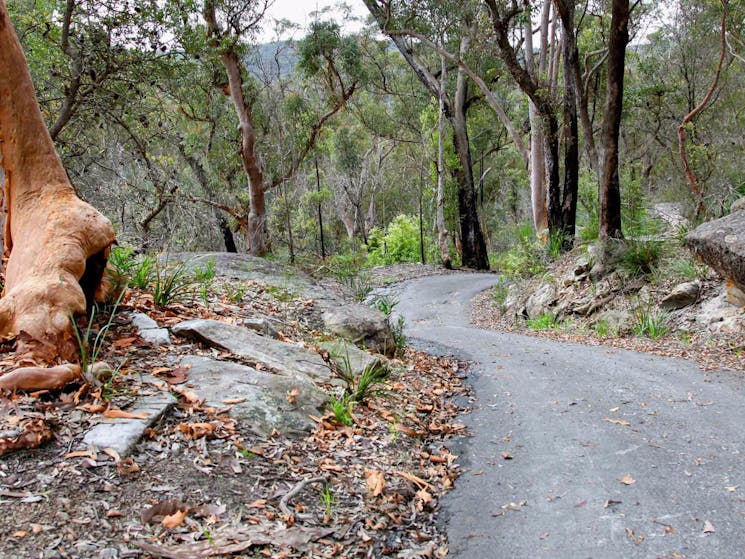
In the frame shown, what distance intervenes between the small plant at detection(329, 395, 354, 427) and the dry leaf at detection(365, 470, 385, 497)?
24.9 inches

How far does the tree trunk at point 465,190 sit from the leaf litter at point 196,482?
20.3 metres

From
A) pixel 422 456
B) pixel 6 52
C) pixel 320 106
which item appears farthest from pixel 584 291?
pixel 320 106

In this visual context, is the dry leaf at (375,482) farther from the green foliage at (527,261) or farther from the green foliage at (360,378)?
the green foliage at (527,261)

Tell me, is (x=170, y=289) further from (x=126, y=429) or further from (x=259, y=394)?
(x=126, y=429)

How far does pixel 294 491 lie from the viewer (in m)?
3.48

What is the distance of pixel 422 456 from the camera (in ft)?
15.2

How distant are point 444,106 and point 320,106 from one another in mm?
6036

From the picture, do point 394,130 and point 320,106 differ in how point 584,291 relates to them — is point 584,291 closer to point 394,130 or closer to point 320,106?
point 320,106

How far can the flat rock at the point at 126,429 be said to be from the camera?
331 centimetres

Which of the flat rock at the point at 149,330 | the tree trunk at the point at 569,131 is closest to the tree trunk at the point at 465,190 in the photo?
the tree trunk at the point at 569,131

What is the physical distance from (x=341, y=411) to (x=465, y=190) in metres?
21.0

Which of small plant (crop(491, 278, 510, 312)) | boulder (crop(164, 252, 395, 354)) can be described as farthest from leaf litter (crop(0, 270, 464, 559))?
small plant (crop(491, 278, 510, 312))

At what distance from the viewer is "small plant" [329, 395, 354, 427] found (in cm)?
463

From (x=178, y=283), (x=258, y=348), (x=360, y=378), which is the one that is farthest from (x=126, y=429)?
(x=178, y=283)
